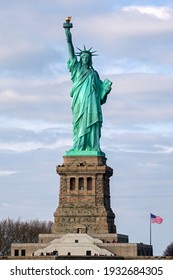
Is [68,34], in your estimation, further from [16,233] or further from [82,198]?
[16,233]

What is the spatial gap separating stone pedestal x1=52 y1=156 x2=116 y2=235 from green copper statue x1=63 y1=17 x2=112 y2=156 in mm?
1484

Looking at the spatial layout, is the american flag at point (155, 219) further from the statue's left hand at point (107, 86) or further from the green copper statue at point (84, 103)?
the statue's left hand at point (107, 86)

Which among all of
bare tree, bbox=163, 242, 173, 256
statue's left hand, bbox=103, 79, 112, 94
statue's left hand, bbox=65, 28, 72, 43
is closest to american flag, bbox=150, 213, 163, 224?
statue's left hand, bbox=103, 79, 112, 94

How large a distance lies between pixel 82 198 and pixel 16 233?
1063 inches

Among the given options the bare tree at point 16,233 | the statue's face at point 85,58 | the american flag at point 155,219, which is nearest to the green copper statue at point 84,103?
the statue's face at point 85,58

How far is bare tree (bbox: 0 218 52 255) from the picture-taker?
9825 centimetres

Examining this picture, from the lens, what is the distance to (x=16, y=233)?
100875 millimetres

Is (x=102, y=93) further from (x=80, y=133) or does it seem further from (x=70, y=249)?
(x=70, y=249)

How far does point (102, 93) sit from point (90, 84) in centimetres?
172

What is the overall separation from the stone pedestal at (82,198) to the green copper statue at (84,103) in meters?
1.48

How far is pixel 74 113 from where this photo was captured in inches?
3071

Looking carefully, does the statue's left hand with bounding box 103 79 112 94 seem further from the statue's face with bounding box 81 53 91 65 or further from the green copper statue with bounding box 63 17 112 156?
the statue's face with bounding box 81 53 91 65
